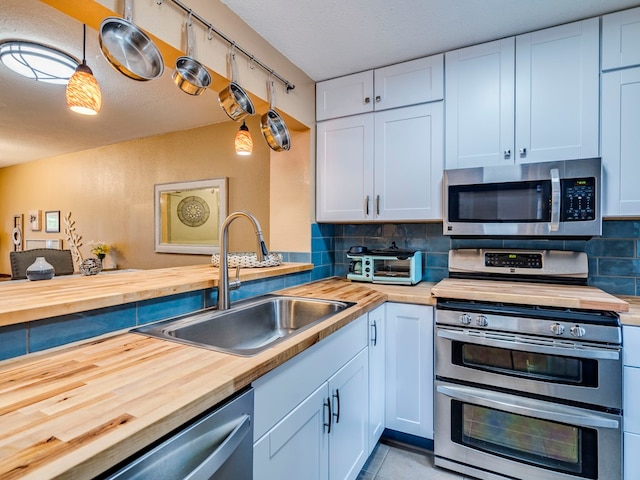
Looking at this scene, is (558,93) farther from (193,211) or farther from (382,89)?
(193,211)

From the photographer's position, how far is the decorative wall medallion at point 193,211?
324 centimetres

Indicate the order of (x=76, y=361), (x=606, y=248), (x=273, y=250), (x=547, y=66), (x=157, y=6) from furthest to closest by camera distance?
(x=273, y=250)
(x=606, y=248)
(x=547, y=66)
(x=157, y=6)
(x=76, y=361)

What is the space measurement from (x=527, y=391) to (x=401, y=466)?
0.77 m

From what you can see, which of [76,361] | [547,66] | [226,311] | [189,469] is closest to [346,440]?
[226,311]

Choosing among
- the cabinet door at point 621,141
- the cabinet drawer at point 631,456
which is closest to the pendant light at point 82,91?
the cabinet door at point 621,141

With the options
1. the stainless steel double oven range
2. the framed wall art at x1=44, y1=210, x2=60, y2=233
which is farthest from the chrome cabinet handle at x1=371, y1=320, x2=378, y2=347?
the framed wall art at x1=44, y1=210, x2=60, y2=233

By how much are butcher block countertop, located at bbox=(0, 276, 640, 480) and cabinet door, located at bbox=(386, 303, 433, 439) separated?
778 millimetres

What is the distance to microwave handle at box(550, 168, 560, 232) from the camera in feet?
5.48

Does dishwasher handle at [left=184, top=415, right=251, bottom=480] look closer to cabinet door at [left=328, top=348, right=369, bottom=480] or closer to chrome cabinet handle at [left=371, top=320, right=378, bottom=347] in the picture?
cabinet door at [left=328, top=348, right=369, bottom=480]

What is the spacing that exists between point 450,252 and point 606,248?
84 cm

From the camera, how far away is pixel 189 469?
2.20ft

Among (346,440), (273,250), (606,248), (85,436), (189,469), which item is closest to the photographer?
(85,436)

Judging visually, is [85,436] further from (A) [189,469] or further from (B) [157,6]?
(B) [157,6]

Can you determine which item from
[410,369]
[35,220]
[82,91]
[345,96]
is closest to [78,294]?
[82,91]
